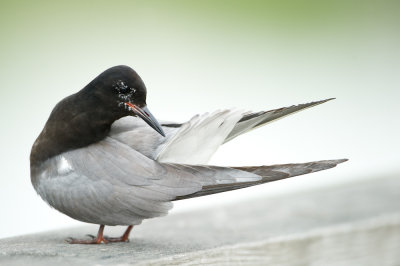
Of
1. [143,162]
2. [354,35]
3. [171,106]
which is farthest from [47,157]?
[354,35]

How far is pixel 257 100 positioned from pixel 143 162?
5.36 metres

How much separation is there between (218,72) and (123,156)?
5612 mm

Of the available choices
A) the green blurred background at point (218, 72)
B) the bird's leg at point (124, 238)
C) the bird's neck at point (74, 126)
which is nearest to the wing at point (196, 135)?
the bird's neck at point (74, 126)

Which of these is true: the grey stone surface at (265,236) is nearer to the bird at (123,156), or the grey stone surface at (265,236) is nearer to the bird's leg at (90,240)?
the bird's leg at (90,240)

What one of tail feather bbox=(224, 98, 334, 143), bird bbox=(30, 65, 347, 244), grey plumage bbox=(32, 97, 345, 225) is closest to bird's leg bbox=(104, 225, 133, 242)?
bird bbox=(30, 65, 347, 244)

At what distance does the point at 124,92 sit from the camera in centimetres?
340

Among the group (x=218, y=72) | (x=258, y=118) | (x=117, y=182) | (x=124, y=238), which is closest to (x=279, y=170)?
(x=258, y=118)

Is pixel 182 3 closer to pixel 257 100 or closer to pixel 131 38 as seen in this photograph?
pixel 131 38

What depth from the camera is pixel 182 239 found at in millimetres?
3686

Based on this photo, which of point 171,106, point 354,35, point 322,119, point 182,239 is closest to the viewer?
point 182,239

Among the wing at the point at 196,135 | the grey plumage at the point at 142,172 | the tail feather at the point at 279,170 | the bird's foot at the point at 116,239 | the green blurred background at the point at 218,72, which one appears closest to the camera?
the tail feather at the point at 279,170

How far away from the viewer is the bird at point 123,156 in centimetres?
336

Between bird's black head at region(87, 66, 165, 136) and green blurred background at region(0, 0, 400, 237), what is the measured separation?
12.9 feet

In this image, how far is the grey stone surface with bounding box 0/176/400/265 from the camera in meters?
3.06
